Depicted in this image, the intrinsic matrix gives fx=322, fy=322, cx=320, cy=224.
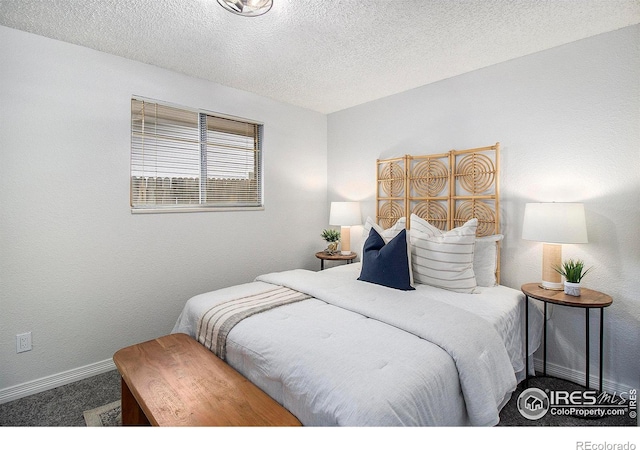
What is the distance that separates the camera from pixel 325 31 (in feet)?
6.99

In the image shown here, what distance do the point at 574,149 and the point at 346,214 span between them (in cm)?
200

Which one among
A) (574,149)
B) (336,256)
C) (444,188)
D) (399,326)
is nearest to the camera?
(399,326)

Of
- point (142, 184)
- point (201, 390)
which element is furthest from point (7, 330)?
point (201, 390)

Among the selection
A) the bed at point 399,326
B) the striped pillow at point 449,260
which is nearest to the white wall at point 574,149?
the bed at point 399,326

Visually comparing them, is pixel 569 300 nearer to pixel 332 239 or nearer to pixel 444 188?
pixel 444 188

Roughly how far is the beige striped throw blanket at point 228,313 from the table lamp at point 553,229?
62.7 inches

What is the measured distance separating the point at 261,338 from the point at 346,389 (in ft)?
1.82

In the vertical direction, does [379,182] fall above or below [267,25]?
below

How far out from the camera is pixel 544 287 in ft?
7.36

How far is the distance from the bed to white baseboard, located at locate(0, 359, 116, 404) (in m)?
0.93

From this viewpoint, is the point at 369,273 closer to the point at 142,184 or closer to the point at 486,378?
the point at 486,378

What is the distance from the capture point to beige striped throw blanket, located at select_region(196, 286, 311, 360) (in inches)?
69.9

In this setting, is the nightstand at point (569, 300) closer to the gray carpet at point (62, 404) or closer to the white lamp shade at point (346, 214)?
the white lamp shade at point (346, 214)

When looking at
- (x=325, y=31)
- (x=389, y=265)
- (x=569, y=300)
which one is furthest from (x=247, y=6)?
(x=569, y=300)
